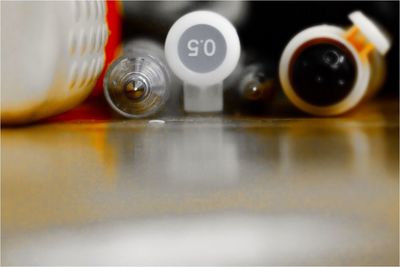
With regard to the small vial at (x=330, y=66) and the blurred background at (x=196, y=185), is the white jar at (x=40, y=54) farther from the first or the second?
the small vial at (x=330, y=66)

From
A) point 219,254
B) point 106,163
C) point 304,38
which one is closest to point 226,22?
point 304,38

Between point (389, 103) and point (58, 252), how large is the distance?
0.51 m

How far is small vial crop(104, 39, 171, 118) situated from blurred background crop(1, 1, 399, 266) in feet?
0.05

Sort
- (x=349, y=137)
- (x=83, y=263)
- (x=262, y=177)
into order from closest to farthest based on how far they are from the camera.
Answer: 1. (x=83, y=263)
2. (x=262, y=177)
3. (x=349, y=137)

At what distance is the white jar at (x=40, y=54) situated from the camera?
19.6 inches

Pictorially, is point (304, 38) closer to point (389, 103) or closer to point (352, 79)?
point (352, 79)

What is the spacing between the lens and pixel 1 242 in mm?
356

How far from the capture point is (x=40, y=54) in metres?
0.51

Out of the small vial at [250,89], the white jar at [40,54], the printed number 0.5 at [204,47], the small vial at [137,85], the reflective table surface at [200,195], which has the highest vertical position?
the small vial at [250,89]

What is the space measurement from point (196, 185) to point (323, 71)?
242mm

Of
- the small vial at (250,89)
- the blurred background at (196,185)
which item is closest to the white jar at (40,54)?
the blurred background at (196,185)

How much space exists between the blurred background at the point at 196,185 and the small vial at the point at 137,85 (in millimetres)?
15

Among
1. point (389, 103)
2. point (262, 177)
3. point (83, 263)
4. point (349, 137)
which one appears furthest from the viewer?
point (389, 103)

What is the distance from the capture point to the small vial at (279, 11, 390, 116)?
0.61 metres
